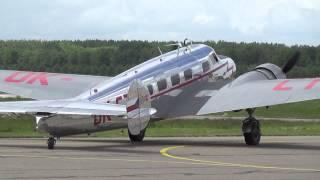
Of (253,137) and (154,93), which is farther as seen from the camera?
(253,137)

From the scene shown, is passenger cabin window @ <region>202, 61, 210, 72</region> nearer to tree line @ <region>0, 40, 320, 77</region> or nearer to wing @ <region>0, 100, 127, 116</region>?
wing @ <region>0, 100, 127, 116</region>

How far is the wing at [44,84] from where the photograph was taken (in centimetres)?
3294

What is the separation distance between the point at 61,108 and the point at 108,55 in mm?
93579

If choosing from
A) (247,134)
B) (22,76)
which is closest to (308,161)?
(247,134)

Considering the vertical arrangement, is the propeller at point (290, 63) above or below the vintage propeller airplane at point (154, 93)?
above

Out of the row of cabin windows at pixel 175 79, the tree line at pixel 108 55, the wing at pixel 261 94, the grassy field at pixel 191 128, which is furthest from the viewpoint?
the tree line at pixel 108 55

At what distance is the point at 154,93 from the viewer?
94.1 feet

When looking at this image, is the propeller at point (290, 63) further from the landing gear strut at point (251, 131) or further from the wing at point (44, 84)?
the wing at point (44, 84)

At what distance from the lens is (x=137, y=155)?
74.2ft

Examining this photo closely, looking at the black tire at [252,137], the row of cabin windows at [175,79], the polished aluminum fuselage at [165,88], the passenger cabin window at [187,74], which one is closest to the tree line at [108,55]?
Result: the polished aluminum fuselage at [165,88]

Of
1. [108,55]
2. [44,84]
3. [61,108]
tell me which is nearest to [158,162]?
[61,108]

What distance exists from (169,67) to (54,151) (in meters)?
7.61

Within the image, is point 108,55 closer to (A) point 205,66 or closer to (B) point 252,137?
(A) point 205,66

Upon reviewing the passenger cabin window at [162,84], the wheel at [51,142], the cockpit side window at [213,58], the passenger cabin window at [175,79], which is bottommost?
the wheel at [51,142]
